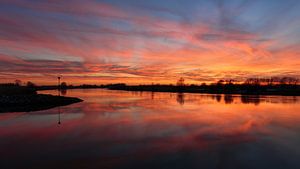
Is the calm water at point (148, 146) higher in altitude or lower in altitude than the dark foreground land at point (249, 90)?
lower

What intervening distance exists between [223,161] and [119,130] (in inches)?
243

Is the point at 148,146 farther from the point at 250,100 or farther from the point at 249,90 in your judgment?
the point at 249,90

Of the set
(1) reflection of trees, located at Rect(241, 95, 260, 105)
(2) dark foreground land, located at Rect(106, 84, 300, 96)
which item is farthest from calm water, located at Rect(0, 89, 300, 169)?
(2) dark foreground land, located at Rect(106, 84, 300, 96)

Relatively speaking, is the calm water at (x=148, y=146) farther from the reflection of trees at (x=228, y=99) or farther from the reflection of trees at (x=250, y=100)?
the reflection of trees at (x=250, y=100)

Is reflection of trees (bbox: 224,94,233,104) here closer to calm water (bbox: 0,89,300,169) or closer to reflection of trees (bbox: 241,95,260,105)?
reflection of trees (bbox: 241,95,260,105)

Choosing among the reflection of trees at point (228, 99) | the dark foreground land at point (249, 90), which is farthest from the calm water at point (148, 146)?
the dark foreground land at point (249, 90)

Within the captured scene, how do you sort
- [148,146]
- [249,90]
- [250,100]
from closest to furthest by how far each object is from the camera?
[148,146]
[250,100]
[249,90]

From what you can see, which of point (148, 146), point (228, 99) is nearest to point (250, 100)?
point (228, 99)

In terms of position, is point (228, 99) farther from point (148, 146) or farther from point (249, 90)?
point (249, 90)

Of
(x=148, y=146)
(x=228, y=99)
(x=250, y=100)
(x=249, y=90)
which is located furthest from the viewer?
(x=249, y=90)

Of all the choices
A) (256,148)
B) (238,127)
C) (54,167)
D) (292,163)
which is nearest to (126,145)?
(54,167)

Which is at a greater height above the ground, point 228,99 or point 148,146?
point 228,99

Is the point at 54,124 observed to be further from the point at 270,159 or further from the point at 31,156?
the point at 270,159

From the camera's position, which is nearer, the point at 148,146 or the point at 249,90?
the point at 148,146
